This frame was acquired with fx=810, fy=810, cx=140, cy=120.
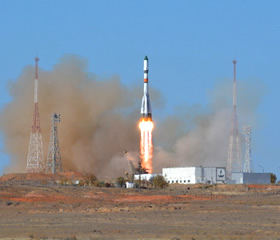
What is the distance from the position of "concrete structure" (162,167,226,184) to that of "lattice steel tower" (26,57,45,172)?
19223 millimetres

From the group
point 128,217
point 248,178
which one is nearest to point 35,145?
point 248,178

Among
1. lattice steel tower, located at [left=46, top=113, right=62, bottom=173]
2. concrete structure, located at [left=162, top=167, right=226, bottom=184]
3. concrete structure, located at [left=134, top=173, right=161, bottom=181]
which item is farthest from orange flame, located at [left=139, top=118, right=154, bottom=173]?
lattice steel tower, located at [left=46, top=113, right=62, bottom=173]

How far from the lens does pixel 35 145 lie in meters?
117

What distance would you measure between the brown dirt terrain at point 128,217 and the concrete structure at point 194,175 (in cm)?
3192

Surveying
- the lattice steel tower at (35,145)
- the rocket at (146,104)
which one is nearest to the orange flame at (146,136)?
the rocket at (146,104)

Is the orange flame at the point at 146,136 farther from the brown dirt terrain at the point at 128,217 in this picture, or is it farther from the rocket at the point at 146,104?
the brown dirt terrain at the point at 128,217

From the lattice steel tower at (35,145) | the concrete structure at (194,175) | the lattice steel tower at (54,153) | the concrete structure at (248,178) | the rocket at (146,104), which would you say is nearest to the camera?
the lattice steel tower at (35,145)

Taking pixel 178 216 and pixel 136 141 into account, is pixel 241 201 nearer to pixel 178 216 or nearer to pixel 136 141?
pixel 178 216

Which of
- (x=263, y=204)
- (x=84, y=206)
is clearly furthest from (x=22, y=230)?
(x=263, y=204)

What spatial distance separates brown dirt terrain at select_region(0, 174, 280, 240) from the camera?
43625mm

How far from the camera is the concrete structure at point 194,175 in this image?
12181 centimetres

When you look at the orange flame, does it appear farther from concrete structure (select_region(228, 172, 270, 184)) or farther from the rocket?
concrete structure (select_region(228, 172, 270, 184))

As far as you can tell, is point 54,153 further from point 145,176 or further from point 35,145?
point 145,176

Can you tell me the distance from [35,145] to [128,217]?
63.0 m
